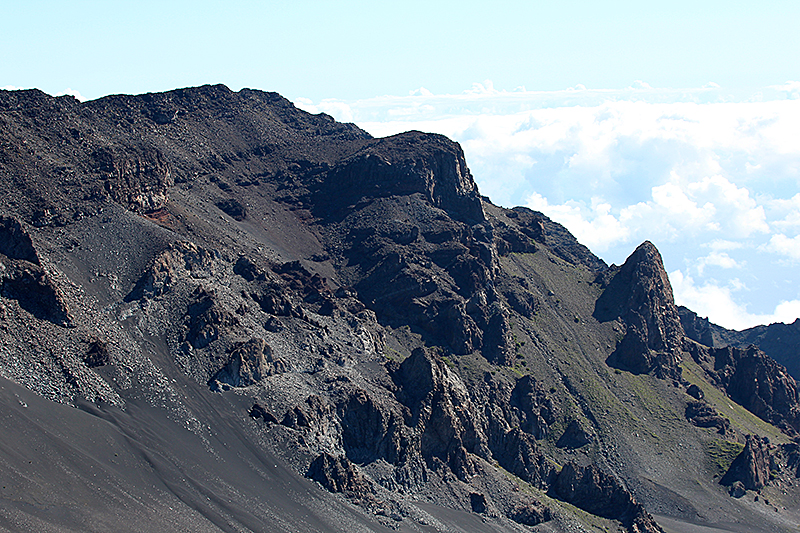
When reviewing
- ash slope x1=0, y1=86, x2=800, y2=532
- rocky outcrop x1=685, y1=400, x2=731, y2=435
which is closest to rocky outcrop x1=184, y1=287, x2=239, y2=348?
ash slope x1=0, y1=86, x2=800, y2=532

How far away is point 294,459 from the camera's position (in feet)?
400

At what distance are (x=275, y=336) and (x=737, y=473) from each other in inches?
3907

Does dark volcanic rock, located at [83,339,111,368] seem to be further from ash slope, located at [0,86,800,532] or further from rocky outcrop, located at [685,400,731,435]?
rocky outcrop, located at [685,400,731,435]

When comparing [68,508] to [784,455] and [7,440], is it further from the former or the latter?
[784,455]

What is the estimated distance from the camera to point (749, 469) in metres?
171

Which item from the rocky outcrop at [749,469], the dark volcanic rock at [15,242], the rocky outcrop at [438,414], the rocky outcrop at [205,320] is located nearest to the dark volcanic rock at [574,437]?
the rocky outcrop at [438,414]

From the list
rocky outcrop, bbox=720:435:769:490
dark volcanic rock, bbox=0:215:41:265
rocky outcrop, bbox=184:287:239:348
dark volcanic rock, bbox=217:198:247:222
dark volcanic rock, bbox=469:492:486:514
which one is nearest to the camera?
dark volcanic rock, bbox=0:215:41:265

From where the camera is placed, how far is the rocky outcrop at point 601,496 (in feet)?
479

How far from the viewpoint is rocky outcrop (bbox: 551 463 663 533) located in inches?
5743

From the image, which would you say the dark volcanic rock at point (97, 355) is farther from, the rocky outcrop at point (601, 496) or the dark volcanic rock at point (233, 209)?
the rocky outcrop at point (601, 496)

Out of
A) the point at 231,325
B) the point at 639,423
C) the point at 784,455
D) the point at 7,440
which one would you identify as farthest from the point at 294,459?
the point at 784,455

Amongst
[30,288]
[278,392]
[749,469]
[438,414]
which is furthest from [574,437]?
[30,288]

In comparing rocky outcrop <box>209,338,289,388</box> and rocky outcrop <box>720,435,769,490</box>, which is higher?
rocky outcrop <box>720,435,769,490</box>

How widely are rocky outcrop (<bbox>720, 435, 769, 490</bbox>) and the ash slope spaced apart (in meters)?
0.44
